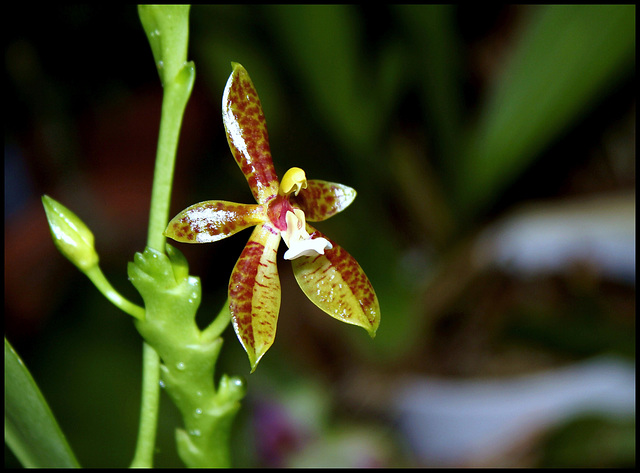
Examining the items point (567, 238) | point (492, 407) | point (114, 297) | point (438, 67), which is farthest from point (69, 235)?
point (567, 238)

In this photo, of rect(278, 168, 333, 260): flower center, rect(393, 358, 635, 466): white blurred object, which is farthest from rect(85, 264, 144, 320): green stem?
rect(393, 358, 635, 466): white blurred object

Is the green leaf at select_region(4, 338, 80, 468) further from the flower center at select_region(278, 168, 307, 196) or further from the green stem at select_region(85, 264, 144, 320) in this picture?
the flower center at select_region(278, 168, 307, 196)

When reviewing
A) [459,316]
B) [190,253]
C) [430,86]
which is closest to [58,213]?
[430,86]

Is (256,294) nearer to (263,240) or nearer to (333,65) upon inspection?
(263,240)

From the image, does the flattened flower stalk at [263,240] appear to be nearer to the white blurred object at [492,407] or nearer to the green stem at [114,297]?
the green stem at [114,297]

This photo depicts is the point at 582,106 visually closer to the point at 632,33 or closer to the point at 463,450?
the point at 632,33

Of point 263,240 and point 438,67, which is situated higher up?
point 438,67
